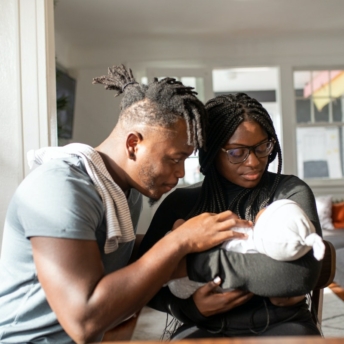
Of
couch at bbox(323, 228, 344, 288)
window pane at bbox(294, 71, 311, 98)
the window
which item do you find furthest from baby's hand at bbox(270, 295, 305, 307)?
window pane at bbox(294, 71, 311, 98)

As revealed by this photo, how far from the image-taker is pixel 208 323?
→ 1.45 metres

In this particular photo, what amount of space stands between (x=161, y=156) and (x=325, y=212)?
Result: 5064 mm

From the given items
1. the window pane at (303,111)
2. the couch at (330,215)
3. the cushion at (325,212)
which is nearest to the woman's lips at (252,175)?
the couch at (330,215)

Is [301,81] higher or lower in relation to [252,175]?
higher

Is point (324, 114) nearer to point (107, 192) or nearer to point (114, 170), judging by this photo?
point (114, 170)

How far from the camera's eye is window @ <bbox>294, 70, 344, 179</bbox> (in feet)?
23.1

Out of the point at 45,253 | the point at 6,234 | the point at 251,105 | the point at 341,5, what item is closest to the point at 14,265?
the point at 6,234

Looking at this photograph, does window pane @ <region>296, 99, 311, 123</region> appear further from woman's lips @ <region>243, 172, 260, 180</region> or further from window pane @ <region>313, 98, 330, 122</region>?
woman's lips @ <region>243, 172, 260, 180</region>

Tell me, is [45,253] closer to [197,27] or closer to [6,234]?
[6,234]

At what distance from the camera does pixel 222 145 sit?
5.22 ft

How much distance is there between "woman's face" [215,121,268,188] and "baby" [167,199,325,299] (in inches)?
12.0

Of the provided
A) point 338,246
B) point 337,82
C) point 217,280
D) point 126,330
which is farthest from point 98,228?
point 337,82

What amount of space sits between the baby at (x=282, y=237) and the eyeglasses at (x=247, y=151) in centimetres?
33

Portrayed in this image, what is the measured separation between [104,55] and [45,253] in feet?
20.4
